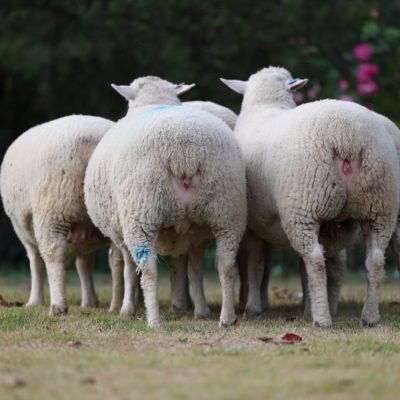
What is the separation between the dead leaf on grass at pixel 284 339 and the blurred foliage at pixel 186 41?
8.69 metres

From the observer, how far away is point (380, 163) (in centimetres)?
728

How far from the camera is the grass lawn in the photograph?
4.73 metres

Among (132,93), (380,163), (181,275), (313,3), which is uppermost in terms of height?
(313,3)

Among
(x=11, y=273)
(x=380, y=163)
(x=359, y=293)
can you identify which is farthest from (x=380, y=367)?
(x=11, y=273)

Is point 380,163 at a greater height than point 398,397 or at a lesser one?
greater

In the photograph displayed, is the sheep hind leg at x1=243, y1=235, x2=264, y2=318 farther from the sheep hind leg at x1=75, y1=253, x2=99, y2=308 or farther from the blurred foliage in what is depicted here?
the blurred foliage

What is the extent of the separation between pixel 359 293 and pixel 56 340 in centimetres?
543

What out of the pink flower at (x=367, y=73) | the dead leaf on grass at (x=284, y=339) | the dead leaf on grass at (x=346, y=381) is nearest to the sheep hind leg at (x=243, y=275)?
the dead leaf on grass at (x=284, y=339)

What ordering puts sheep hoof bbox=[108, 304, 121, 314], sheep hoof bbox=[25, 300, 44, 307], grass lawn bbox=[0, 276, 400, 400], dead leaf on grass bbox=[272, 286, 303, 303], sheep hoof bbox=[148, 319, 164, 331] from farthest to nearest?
1. dead leaf on grass bbox=[272, 286, 303, 303]
2. sheep hoof bbox=[25, 300, 44, 307]
3. sheep hoof bbox=[108, 304, 121, 314]
4. sheep hoof bbox=[148, 319, 164, 331]
5. grass lawn bbox=[0, 276, 400, 400]

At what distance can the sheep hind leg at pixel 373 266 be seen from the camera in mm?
7516

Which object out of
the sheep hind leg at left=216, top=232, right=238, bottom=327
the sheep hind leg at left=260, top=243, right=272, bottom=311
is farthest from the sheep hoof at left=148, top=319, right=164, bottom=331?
the sheep hind leg at left=260, top=243, right=272, bottom=311

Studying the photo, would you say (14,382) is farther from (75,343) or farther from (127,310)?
(127,310)

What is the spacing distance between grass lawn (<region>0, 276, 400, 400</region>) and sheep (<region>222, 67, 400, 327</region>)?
448mm

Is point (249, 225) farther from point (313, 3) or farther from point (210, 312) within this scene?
point (313, 3)
